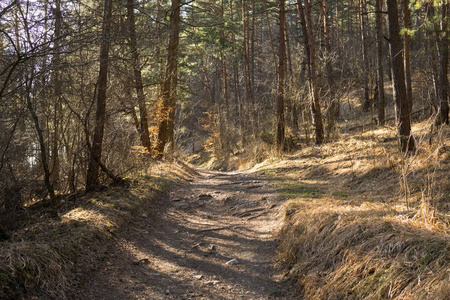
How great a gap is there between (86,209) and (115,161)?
8.33 ft

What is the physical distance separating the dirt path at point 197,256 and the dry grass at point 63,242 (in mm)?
229

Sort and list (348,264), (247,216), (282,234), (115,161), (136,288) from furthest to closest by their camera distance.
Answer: (115,161), (247,216), (282,234), (136,288), (348,264)

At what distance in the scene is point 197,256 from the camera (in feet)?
17.5

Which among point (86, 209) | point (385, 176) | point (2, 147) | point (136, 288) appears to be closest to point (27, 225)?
point (86, 209)

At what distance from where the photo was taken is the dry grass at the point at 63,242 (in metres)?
3.37

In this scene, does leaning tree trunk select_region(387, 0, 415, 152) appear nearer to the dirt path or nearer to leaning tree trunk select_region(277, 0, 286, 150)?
the dirt path

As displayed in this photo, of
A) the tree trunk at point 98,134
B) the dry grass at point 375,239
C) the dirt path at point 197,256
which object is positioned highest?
the tree trunk at point 98,134

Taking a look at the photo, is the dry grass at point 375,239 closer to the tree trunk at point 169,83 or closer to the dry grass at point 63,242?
the dry grass at point 63,242

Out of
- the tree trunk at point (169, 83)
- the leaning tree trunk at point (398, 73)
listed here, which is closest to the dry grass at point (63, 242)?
the tree trunk at point (169, 83)

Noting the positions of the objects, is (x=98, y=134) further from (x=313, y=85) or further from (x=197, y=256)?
(x=313, y=85)

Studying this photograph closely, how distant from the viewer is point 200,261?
5133mm

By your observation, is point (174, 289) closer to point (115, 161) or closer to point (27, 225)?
point (27, 225)

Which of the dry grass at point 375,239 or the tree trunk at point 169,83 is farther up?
the tree trunk at point 169,83

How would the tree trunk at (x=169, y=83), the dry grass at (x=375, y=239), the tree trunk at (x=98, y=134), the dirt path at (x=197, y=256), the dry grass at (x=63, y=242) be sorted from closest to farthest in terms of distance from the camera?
the dry grass at (x=375, y=239) → the dry grass at (x=63, y=242) → the dirt path at (x=197, y=256) → the tree trunk at (x=98, y=134) → the tree trunk at (x=169, y=83)
